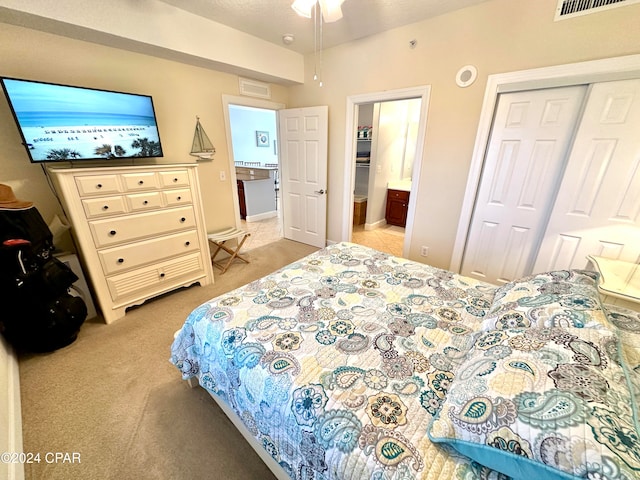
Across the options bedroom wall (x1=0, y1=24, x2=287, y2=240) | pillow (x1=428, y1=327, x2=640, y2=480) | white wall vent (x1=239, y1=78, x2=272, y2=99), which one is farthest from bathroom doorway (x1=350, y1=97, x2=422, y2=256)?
pillow (x1=428, y1=327, x2=640, y2=480)

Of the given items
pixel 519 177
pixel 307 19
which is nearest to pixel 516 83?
pixel 519 177

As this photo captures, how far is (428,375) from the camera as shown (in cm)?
95

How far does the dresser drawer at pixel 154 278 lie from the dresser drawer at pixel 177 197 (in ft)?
1.82

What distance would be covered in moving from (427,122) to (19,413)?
3.75 meters

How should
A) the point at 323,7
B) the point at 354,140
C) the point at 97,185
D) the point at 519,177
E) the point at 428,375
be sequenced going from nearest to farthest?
the point at 428,375
the point at 323,7
the point at 97,185
the point at 519,177
the point at 354,140

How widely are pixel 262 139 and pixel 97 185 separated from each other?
5279 mm

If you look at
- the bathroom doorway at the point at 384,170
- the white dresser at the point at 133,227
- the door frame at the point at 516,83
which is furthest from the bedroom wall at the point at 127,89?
the door frame at the point at 516,83

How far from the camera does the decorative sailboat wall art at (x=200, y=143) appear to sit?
2854 mm

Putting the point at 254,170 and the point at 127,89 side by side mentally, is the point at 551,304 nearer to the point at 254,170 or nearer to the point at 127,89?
the point at 127,89

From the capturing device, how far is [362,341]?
3.69 feet

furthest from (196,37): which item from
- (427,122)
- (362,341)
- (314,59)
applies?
(362,341)

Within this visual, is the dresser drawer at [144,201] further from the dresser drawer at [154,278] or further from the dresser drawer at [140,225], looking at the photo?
the dresser drawer at [154,278]

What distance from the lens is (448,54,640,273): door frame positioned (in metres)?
1.73

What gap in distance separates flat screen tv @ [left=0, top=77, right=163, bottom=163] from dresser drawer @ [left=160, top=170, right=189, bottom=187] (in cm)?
33
